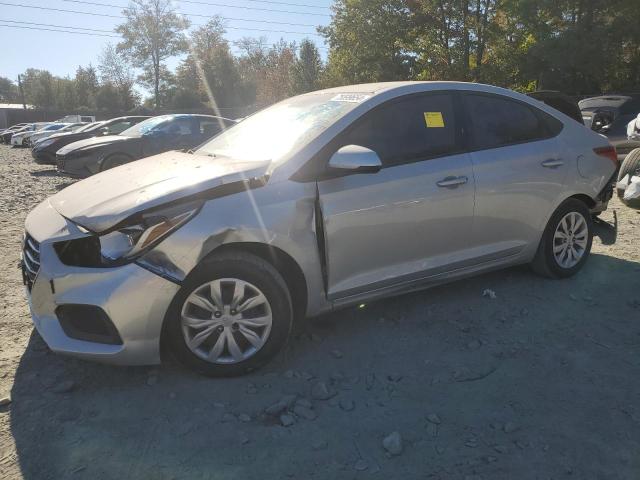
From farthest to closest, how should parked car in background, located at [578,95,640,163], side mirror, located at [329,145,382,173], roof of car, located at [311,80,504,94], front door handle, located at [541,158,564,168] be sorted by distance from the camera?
parked car in background, located at [578,95,640,163] → front door handle, located at [541,158,564,168] → roof of car, located at [311,80,504,94] → side mirror, located at [329,145,382,173]

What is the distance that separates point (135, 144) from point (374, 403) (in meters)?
8.68

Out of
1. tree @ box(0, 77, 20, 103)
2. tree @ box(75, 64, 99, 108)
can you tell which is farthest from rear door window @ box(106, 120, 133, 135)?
tree @ box(0, 77, 20, 103)

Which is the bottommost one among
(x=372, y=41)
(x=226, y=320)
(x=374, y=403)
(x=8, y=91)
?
(x=374, y=403)

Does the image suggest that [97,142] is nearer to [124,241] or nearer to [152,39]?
[124,241]

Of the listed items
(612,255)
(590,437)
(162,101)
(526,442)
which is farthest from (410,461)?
(162,101)

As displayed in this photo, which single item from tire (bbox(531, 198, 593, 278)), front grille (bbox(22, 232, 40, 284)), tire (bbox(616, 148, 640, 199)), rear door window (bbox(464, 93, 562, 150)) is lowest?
tire (bbox(531, 198, 593, 278))

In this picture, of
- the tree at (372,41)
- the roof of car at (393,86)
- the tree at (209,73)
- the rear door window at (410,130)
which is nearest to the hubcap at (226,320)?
the rear door window at (410,130)

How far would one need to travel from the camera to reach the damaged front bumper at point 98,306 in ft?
8.79

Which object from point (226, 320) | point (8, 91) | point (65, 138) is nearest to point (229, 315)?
point (226, 320)

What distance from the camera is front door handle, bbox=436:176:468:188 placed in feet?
11.8

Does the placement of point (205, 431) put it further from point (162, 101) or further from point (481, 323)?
point (162, 101)

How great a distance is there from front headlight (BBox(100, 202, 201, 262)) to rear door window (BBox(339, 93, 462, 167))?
3.79ft

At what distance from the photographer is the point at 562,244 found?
14.5 ft

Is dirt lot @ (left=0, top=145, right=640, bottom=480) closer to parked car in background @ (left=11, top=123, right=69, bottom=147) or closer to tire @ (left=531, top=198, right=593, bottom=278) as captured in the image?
tire @ (left=531, top=198, right=593, bottom=278)
